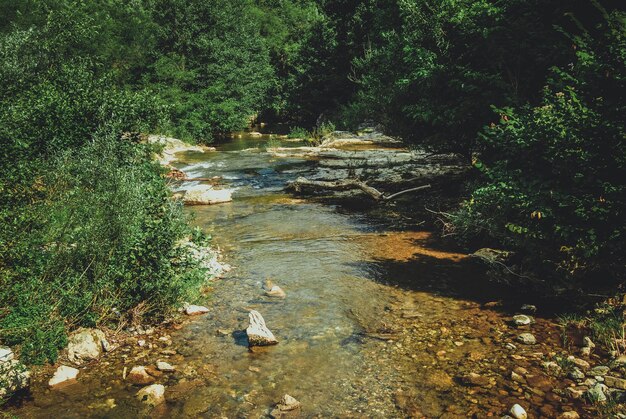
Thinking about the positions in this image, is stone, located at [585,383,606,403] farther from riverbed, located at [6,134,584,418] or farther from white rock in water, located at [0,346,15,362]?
white rock in water, located at [0,346,15,362]

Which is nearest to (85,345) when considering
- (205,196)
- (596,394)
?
(596,394)

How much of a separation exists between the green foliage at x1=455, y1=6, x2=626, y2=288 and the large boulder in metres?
6.97

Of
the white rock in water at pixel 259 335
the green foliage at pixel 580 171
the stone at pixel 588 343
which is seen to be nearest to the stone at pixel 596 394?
the stone at pixel 588 343

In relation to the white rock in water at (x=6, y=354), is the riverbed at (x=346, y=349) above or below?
below

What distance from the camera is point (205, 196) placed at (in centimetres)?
1588

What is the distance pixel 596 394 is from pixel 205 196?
1370cm

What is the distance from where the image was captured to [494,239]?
9.90 m

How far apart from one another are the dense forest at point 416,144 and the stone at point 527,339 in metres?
1.30

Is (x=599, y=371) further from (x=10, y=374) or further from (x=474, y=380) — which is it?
(x=10, y=374)

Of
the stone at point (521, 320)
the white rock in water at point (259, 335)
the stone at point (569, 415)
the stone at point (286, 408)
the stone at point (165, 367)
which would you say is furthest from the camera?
the stone at point (521, 320)

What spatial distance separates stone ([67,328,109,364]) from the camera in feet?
18.4

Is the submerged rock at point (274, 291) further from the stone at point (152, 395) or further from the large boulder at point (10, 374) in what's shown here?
the large boulder at point (10, 374)

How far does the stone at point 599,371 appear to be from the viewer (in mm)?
4996

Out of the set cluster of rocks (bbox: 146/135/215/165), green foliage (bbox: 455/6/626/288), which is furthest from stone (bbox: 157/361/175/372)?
cluster of rocks (bbox: 146/135/215/165)
